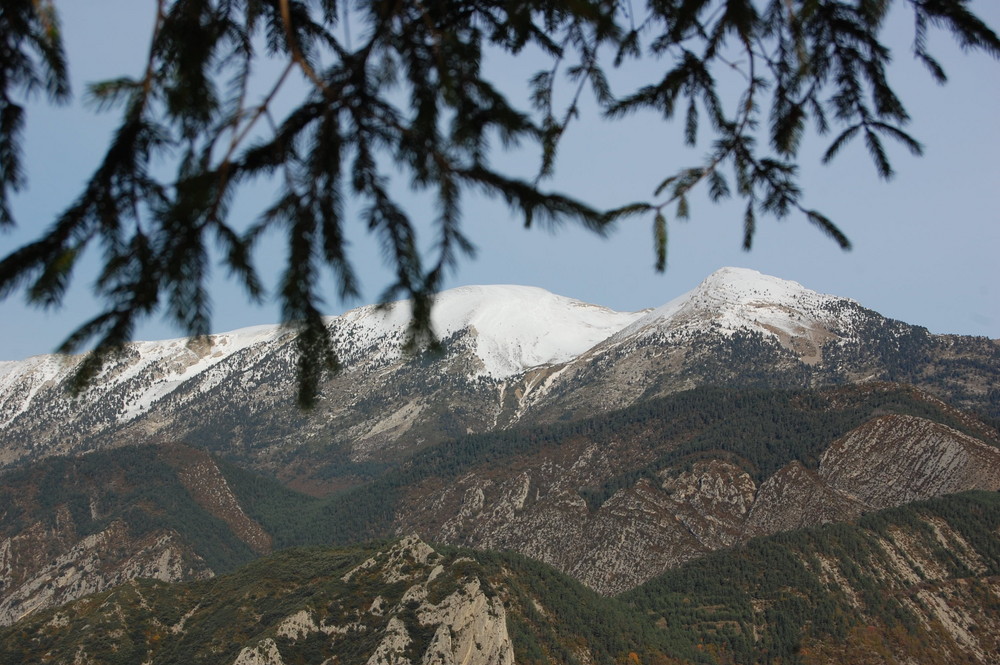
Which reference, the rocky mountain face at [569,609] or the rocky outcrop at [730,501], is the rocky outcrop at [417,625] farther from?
the rocky outcrop at [730,501]

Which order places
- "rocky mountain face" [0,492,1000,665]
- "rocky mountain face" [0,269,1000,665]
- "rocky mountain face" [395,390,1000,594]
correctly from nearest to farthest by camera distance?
"rocky mountain face" [0,492,1000,665] → "rocky mountain face" [0,269,1000,665] → "rocky mountain face" [395,390,1000,594]

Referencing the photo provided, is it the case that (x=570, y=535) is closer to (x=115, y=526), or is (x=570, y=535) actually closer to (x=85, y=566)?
(x=85, y=566)

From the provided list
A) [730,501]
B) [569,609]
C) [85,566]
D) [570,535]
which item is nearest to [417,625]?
[569,609]

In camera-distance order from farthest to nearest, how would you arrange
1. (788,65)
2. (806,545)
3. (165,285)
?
(806,545)
(788,65)
(165,285)

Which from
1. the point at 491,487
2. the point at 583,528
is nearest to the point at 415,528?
the point at 491,487

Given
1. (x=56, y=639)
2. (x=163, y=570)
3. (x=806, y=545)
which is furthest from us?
(x=163, y=570)

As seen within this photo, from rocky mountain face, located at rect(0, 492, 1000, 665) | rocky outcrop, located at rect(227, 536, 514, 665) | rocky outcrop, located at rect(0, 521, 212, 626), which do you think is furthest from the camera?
rocky outcrop, located at rect(0, 521, 212, 626)

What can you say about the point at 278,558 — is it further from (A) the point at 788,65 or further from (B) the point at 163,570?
(A) the point at 788,65

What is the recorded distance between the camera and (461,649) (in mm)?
62656

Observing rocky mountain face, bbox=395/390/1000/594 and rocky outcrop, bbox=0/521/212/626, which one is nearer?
rocky mountain face, bbox=395/390/1000/594

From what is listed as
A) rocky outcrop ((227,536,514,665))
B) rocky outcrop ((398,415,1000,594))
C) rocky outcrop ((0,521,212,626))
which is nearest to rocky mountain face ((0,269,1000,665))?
rocky outcrop ((227,536,514,665))

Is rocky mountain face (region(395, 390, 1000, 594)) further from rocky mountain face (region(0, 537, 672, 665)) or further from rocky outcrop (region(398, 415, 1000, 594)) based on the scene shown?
rocky mountain face (region(0, 537, 672, 665))

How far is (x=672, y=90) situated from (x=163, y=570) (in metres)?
141

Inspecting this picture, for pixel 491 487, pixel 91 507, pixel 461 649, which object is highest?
pixel 91 507
